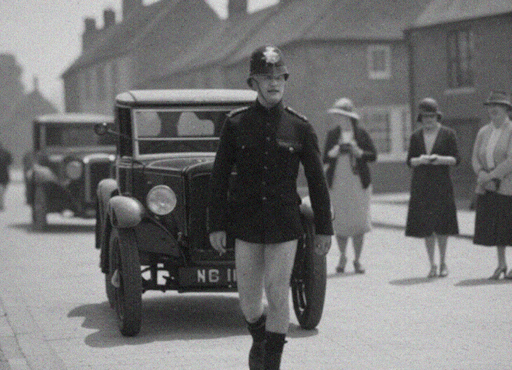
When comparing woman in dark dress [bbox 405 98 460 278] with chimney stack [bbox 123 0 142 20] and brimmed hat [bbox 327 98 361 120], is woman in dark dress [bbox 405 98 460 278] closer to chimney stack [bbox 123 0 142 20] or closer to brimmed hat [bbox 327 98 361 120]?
brimmed hat [bbox 327 98 361 120]

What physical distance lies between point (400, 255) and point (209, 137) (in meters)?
5.44

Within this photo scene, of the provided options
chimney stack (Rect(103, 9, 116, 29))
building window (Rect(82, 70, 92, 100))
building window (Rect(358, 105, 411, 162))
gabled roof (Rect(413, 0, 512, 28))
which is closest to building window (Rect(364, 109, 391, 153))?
building window (Rect(358, 105, 411, 162))

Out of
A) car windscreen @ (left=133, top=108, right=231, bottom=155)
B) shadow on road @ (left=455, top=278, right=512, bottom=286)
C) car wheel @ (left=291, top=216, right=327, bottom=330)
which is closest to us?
car wheel @ (left=291, top=216, right=327, bottom=330)

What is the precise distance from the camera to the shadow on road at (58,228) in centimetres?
2025

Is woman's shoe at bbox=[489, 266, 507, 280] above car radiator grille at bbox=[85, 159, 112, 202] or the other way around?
the other way around

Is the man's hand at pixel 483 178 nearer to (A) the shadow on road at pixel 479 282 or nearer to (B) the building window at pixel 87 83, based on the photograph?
(A) the shadow on road at pixel 479 282

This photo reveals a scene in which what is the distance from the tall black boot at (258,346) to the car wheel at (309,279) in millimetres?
1966

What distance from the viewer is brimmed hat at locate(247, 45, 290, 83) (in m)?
5.70

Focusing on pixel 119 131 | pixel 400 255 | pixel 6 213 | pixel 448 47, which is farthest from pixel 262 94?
pixel 448 47

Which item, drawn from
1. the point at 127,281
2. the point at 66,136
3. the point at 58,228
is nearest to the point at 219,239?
the point at 127,281

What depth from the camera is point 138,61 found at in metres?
61.2

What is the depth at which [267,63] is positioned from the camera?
5691 millimetres

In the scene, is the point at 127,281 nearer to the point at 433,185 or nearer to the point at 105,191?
the point at 105,191

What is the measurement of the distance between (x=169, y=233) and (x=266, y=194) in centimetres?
268
